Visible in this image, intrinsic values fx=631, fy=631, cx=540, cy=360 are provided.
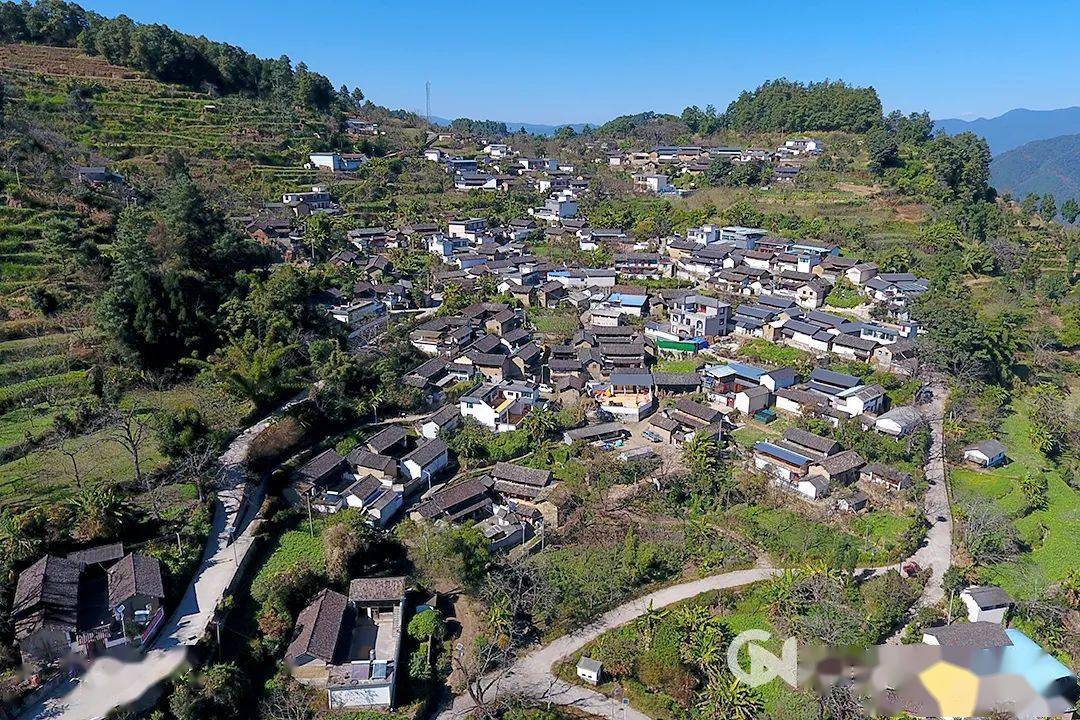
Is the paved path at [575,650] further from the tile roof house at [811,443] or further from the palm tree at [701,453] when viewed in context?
the tile roof house at [811,443]

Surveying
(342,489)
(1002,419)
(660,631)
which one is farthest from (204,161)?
(1002,419)

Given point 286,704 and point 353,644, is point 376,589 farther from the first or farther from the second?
point 286,704

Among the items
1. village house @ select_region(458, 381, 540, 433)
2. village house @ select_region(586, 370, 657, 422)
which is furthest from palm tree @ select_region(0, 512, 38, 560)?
village house @ select_region(586, 370, 657, 422)

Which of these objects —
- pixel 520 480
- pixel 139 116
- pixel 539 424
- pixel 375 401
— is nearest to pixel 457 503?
pixel 520 480

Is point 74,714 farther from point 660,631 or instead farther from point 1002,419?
point 1002,419

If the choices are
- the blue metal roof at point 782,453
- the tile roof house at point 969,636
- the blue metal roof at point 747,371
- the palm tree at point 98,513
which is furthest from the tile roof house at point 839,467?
the palm tree at point 98,513

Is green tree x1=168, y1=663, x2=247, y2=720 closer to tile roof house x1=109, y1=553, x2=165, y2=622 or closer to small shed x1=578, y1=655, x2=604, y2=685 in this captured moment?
tile roof house x1=109, y1=553, x2=165, y2=622
